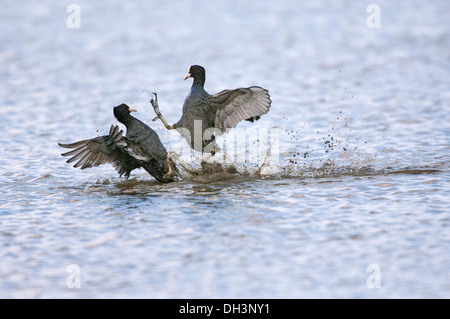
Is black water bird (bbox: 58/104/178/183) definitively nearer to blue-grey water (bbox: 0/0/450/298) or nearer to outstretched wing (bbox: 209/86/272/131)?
blue-grey water (bbox: 0/0/450/298)

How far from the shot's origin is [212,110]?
7.41m

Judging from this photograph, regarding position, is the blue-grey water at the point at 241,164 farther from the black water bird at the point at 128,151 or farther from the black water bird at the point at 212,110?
the black water bird at the point at 212,110

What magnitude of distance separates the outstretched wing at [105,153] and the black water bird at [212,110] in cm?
53

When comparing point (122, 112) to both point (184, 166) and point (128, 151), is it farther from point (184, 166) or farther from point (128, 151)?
point (184, 166)

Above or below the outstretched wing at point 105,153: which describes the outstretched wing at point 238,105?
above

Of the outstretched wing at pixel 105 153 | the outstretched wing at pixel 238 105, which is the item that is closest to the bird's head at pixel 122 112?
the outstretched wing at pixel 105 153

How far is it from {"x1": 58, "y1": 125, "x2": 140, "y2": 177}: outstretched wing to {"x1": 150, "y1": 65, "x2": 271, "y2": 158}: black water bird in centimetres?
53

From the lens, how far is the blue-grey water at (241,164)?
4805 mm

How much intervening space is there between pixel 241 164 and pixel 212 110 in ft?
2.78

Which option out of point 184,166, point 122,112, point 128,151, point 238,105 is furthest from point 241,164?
point 122,112

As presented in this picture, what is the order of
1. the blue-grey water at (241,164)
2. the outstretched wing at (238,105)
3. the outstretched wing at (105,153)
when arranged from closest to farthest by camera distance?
the blue-grey water at (241,164) → the outstretched wing at (105,153) → the outstretched wing at (238,105)
